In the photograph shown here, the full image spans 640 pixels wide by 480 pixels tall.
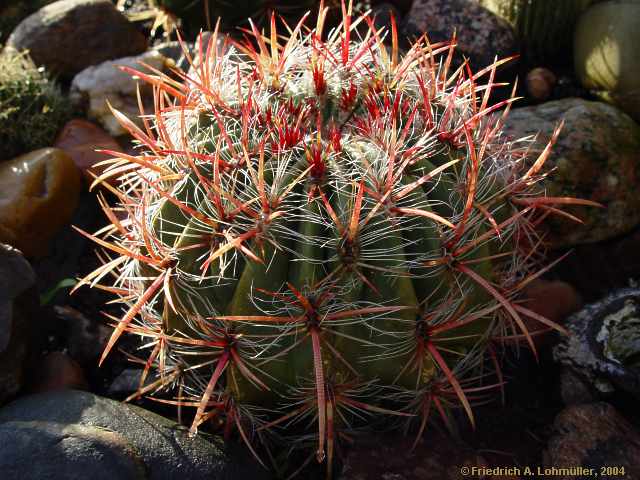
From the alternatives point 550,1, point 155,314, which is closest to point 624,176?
point 550,1

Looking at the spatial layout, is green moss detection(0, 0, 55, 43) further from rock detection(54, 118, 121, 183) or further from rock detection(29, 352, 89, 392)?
rock detection(29, 352, 89, 392)

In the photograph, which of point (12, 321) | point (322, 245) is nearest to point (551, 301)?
point (322, 245)

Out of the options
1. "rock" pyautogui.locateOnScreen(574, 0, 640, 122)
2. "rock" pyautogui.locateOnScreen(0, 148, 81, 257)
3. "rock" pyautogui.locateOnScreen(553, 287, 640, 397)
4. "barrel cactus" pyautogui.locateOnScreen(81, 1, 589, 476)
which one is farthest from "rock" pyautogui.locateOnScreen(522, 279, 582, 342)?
"rock" pyautogui.locateOnScreen(0, 148, 81, 257)

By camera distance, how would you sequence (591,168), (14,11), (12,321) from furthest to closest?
(14,11)
(591,168)
(12,321)

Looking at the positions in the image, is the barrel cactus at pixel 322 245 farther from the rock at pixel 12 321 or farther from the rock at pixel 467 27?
the rock at pixel 467 27

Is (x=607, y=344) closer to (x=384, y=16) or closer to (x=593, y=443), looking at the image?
(x=593, y=443)

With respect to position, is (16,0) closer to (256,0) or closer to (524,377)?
(256,0)

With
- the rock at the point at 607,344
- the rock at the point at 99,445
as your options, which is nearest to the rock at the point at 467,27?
the rock at the point at 607,344
